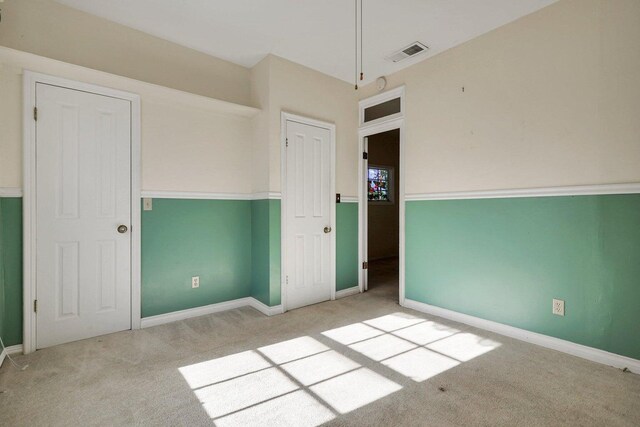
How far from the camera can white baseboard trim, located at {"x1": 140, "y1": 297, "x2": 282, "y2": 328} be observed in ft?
9.39

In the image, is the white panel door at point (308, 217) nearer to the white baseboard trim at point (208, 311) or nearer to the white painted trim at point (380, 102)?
the white baseboard trim at point (208, 311)

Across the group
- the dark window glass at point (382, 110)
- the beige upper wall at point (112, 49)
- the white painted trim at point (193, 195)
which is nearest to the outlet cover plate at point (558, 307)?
the dark window glass at point (382, 110)

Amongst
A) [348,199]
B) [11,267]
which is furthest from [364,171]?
[11,267]

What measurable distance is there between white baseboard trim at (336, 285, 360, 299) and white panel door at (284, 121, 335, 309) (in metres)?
0.16

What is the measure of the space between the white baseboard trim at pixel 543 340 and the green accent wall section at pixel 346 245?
3.22 ft

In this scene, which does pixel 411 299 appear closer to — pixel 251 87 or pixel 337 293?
pixel 337 293

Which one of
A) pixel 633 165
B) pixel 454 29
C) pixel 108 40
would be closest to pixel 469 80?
pixel 454 29

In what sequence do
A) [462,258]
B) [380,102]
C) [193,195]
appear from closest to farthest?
[462,258] → [193,195] → [380,102]

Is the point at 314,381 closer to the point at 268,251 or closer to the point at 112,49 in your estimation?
the point at 268,251

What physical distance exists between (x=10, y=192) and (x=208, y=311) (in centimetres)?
190

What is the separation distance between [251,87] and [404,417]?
343 cm

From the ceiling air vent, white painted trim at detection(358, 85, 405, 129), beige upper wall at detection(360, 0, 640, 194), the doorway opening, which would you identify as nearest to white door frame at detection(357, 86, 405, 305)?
white painted trim at detection(358, 85, 405, 129)

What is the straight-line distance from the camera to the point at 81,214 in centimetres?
251

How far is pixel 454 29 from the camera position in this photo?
8.90 feet
